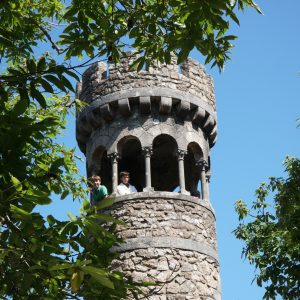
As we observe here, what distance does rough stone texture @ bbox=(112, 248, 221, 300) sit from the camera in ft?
36.7

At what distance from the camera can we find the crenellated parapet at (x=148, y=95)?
12.9m

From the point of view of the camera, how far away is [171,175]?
15156 mm

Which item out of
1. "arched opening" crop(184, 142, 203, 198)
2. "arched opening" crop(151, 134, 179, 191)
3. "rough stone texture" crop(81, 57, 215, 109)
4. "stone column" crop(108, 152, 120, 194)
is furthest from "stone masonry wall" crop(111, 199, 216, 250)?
"rough stone texture" crop(81, 57, 215, 109)

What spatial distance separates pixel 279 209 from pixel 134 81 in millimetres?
4068

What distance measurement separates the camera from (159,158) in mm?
14766

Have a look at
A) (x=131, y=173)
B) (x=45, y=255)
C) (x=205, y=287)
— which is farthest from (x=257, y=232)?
(x=45, y=255)

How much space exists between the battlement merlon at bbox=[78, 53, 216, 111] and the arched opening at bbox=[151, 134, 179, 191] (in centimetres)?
145

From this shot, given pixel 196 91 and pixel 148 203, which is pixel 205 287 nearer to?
pixel 148 203

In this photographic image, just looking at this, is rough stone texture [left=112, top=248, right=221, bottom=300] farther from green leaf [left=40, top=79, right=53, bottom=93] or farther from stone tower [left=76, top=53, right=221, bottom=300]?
green leaf [left=40, top=79, right=53, bottom=93]

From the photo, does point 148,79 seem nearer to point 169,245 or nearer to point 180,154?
point 180,154

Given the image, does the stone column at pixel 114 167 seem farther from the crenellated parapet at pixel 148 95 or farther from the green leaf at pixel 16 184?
the green leaf at pixel 16 184

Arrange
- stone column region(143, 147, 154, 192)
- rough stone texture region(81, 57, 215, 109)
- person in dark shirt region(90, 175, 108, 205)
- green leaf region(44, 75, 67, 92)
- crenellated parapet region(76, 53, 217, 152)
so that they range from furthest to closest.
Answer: rough stone texture region(81, 57, 215, 109)
crenellated parapet region(76, 53, 217, 152)
stone column region(143, 147, 154, 192)
person in dark shirt region(90, 175, 108, 205)
green leaf region(44, 75, 67, 92)

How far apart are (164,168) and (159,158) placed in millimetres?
449

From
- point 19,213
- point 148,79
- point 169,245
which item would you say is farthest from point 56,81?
point 148,79
